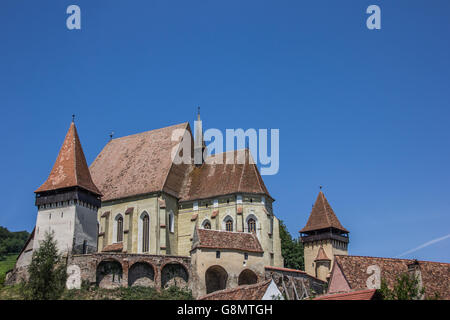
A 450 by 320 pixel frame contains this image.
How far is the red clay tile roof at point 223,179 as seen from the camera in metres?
48.9

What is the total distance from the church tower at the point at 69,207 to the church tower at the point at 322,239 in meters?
19.8

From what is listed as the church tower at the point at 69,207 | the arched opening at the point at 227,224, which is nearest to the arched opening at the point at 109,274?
the church tower at the point at 69,207

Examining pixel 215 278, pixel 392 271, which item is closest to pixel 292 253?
pixel 215 278

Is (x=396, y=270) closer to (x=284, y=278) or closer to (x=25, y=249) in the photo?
(x=284, y=278)

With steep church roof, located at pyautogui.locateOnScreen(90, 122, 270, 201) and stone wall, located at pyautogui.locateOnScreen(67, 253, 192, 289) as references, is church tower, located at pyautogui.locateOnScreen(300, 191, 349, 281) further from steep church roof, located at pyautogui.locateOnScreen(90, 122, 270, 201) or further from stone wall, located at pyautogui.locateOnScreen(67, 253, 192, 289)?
stone wall, located at pyautogui.locateOnScreen(67, 253, 192, 289)

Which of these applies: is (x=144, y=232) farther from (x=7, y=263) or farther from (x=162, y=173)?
(x=7, y=263)

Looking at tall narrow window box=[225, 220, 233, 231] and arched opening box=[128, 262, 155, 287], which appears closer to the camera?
arched opening box=[128, 262, 155, 287]

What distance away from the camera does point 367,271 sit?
37.6 metres

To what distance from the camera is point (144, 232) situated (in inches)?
1917

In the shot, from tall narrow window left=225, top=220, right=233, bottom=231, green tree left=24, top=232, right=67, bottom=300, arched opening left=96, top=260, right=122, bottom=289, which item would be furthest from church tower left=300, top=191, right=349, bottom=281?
green tree left=24, top=232, right=67, bottom=300

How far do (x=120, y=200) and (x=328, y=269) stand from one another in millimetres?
19609

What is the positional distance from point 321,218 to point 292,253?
8218 mm

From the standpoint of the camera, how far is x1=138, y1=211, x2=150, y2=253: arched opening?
48188 mm
